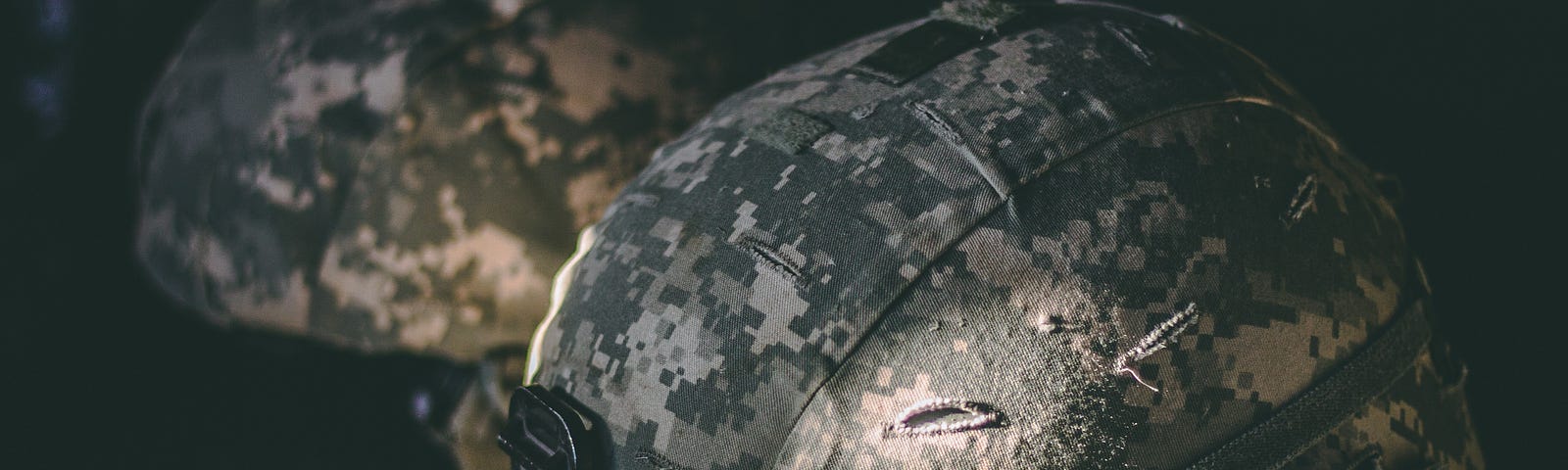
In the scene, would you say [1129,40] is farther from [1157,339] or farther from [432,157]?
[432,157]

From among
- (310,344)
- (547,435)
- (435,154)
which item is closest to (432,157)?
(435,154)

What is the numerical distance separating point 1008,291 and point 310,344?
0.91 metres

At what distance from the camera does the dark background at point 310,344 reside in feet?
3.27

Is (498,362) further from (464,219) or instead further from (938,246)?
(938,246)

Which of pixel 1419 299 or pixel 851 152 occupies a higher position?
pixel 851 152

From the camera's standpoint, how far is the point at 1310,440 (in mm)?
650

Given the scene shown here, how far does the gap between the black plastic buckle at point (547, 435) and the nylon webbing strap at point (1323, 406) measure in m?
0.45

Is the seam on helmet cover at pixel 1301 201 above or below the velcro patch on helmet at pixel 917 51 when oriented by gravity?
below

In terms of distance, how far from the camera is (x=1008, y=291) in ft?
2.02

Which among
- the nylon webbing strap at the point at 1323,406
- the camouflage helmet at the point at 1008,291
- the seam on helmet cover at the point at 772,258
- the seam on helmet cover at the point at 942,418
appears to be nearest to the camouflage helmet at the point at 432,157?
the camouflage helmet at the point at 1008,291

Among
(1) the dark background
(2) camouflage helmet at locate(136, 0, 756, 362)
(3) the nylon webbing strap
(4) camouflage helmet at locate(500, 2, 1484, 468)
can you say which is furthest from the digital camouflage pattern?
(3) the nylon webbing strap

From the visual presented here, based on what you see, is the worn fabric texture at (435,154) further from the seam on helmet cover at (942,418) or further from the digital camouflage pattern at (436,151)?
the seam on helmet cover at (942,418)

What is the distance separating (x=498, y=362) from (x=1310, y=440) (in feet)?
2.81

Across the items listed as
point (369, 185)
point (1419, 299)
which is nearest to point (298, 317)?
point (369, 185)
